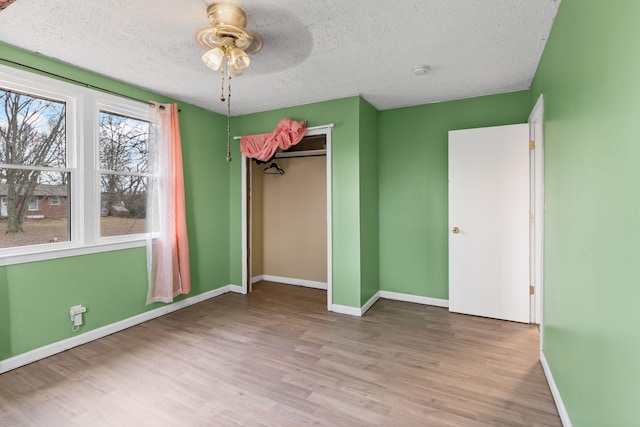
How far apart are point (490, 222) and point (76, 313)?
161 inches

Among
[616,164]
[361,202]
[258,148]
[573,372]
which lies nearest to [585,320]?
[573,372]

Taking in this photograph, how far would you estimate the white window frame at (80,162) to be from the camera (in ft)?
8.15

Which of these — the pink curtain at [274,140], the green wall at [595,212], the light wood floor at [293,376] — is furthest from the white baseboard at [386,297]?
the pink curtain at [274,140]

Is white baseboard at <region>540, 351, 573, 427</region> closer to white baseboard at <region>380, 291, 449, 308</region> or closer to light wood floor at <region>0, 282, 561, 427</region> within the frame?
light wood floor at <region>0, 282, 561, 427</region>

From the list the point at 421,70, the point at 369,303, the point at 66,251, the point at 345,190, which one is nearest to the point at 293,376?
the point at 369,303

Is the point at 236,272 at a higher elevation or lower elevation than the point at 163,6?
lower

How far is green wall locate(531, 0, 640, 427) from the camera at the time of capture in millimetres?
1000

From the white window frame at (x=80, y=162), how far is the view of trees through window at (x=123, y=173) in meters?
0.09

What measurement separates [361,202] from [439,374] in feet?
6.05

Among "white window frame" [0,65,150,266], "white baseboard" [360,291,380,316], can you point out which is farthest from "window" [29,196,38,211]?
"white baseboard" [360,291,380,316]

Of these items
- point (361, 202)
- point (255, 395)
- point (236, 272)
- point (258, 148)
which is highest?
point (258, 148)

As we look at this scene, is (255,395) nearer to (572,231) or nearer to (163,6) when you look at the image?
(572,231)

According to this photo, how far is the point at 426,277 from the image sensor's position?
3781mm

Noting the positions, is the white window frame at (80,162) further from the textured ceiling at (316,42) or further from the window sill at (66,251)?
the textured ceiling at (316,42)
